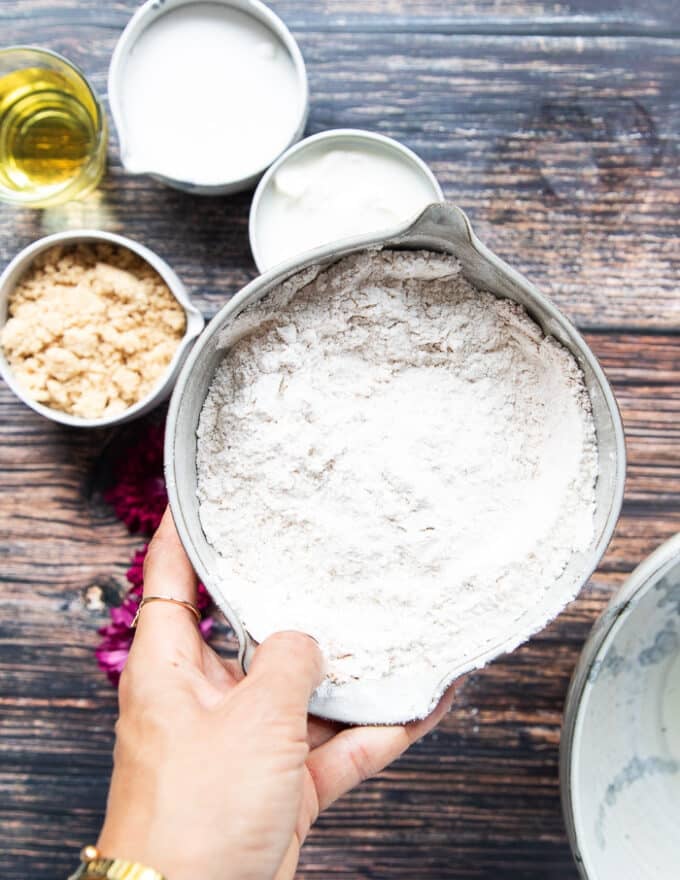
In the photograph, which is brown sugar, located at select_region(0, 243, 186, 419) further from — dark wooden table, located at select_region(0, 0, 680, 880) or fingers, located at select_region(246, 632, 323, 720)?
fingers, located at select_region(246, 632, 323, 720)

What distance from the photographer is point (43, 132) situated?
94 centimetres

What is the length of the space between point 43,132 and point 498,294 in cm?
58

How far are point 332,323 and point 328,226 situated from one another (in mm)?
240

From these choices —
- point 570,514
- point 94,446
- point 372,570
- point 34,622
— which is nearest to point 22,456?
point 94,446

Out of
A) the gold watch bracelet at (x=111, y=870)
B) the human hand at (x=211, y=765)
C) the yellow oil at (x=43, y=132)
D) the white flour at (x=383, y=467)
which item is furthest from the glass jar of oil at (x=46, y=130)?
the gold watch bracelet at (x=111, y=870)

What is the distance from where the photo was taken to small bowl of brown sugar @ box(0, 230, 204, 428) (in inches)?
33.5

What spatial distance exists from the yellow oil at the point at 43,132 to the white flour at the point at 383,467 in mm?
386

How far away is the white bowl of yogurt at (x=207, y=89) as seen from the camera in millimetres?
890

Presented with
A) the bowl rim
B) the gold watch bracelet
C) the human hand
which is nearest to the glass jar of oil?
the bowl rim

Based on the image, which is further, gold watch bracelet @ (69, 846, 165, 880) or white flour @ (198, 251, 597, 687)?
white flour @ (198, 251, 597, 687)

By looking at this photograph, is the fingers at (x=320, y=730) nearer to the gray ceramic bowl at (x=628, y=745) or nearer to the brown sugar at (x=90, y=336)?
the gray ceramic bowl at (x=628, y=745)

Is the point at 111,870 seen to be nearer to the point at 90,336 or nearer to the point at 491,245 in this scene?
the point at 90,336

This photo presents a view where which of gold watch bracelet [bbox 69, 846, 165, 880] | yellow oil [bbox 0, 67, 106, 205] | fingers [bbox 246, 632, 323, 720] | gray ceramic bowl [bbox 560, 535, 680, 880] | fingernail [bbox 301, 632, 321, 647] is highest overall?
yellow oil [bbox 0, 67, 106, 205]

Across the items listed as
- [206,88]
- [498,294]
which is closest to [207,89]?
[206,88]
